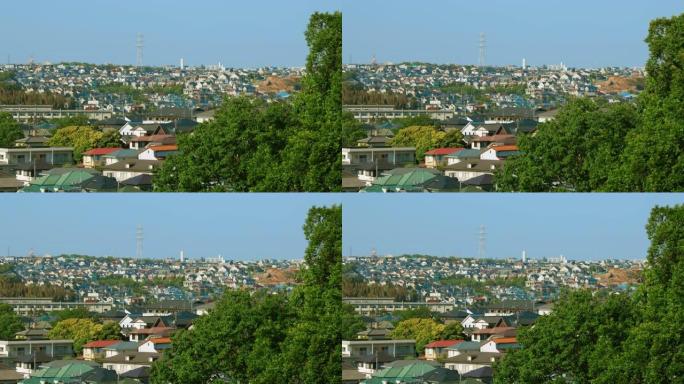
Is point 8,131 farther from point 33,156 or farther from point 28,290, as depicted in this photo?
point 28,290

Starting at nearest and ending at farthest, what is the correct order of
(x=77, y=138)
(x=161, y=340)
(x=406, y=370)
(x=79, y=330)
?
(x=406, y=370), (x=77, y=138), (x=161, y=340), (x=79, y=330)

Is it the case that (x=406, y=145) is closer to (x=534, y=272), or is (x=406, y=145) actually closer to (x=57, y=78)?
(x=534, y=272)

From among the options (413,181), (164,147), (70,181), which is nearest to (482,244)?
(413,181)

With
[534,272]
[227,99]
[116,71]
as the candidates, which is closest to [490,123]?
[534,272]

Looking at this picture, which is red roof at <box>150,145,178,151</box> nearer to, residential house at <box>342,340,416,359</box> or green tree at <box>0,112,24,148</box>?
green tree at <box>0,112,24,148</box>

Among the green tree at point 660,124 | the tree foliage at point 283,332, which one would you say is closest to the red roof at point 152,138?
the tree foliage at point 283,332

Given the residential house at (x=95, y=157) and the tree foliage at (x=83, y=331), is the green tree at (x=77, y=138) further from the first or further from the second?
the tree foliage at (x=83, y=331)
